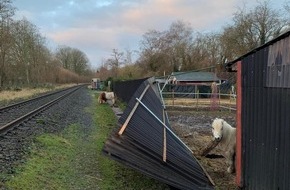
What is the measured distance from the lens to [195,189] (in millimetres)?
7605

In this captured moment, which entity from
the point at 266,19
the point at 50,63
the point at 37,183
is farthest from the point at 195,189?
the point at 50,63

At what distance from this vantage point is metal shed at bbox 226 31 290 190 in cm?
639

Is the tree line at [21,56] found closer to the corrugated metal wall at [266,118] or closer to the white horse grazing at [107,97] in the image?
the white horse grazing at [107,97]

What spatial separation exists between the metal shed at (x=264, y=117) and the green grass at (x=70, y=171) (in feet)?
6.12

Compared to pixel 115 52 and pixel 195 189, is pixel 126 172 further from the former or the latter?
pixel 115 52

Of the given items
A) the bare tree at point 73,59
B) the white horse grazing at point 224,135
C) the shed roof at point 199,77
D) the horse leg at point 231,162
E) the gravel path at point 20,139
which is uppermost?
the bare tree at point 73,59

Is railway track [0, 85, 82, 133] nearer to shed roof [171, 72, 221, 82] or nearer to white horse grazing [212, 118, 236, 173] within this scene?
white horse grazing [212, 118, 236, 173]

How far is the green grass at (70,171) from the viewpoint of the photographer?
745cm

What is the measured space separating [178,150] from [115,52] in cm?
9029

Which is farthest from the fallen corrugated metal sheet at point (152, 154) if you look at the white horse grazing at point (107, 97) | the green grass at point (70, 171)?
the white horse grazing at point (107, 97)

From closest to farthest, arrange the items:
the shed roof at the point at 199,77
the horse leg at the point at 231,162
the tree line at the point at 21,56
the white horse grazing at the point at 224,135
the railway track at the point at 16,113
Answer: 1. the horse leg at the point at 231,162
2. the white horse grazing at the point at 224,135
3. the railway track at the point at 16,113
4. the tree line at the point at 21,56
5. the shed roof at the point at 199,77

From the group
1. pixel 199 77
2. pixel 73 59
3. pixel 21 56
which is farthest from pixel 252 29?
pixel 73 59

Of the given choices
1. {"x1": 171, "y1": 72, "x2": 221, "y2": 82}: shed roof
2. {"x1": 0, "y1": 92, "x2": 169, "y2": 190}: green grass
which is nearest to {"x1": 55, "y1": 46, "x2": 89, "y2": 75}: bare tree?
{"x1": 171, "y1": 72, "x2": 221, "y2": 82}: shed roof

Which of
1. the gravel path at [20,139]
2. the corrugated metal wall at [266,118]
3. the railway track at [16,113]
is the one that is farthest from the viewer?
the railway track at [16,113]
